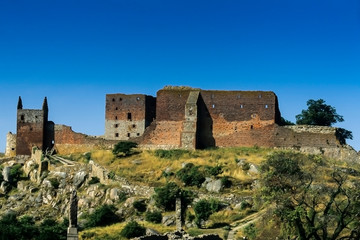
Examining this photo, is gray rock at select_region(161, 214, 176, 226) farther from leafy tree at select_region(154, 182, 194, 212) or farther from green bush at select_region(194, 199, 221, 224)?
green bush at select_region(194, 199, 221, 224)

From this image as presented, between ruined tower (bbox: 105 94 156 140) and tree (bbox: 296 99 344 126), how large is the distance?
18.1 meters

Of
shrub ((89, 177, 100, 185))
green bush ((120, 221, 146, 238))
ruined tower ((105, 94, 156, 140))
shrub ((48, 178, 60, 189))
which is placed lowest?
green bush ((120, 221, 146, 238))

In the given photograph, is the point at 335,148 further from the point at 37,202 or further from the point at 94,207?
the point at 37,202

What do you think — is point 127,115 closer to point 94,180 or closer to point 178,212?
point 94,180

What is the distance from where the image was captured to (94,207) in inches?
2265

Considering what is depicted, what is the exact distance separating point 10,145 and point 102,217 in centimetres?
2496

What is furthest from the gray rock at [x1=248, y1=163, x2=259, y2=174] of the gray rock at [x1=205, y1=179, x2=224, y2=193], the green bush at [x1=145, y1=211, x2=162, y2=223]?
the green bush at [x1=145, y1=211, x2=162, y2=223]

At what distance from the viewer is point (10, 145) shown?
2908 inches

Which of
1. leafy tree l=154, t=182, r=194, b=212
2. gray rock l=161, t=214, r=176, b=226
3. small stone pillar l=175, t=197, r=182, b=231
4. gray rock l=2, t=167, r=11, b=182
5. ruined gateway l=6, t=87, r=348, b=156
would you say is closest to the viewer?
small stone pillar l=175, t=197, r=182, b=231

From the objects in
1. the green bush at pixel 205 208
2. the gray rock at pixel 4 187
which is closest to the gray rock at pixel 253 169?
the green bush at pixel 205 208

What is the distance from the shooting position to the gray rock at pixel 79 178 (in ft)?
207

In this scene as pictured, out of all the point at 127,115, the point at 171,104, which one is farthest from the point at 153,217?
the point at 127,115

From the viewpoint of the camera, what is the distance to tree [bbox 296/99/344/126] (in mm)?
73875

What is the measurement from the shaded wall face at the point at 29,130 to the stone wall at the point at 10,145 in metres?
1.44
